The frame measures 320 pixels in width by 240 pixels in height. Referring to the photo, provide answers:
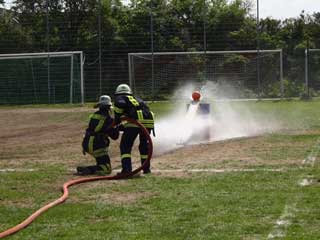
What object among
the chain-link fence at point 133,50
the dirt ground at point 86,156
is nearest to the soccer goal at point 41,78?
the chain-link fence at point 133,50

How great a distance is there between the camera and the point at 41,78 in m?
35.4

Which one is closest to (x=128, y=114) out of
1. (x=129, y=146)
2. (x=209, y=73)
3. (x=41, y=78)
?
(x=129, y=146)

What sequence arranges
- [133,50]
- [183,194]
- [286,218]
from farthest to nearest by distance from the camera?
[133,50], [183,194], [286,218]

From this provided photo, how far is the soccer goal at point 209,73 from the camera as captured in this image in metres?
35.1

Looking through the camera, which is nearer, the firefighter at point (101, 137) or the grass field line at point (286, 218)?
the grass field line at point (286, 218)

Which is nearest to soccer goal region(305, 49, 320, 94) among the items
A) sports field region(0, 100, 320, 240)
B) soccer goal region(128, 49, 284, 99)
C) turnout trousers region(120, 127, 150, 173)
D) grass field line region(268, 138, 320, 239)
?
soccer goal region(128, 49, 284, 99)

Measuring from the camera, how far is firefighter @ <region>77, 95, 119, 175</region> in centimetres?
1106

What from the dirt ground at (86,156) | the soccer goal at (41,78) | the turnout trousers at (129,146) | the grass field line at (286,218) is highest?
the soccer goal at (41,78)

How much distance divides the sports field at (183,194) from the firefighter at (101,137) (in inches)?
19.4

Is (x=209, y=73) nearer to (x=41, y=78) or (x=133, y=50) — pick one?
(x=133, y=50)

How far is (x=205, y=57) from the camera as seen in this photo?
35.6m

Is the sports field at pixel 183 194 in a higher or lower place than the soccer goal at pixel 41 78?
lower

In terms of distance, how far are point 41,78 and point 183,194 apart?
27.5 m

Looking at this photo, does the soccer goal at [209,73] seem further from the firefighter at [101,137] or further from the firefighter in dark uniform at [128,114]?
the firefighter in dark uniform at [128,114]
